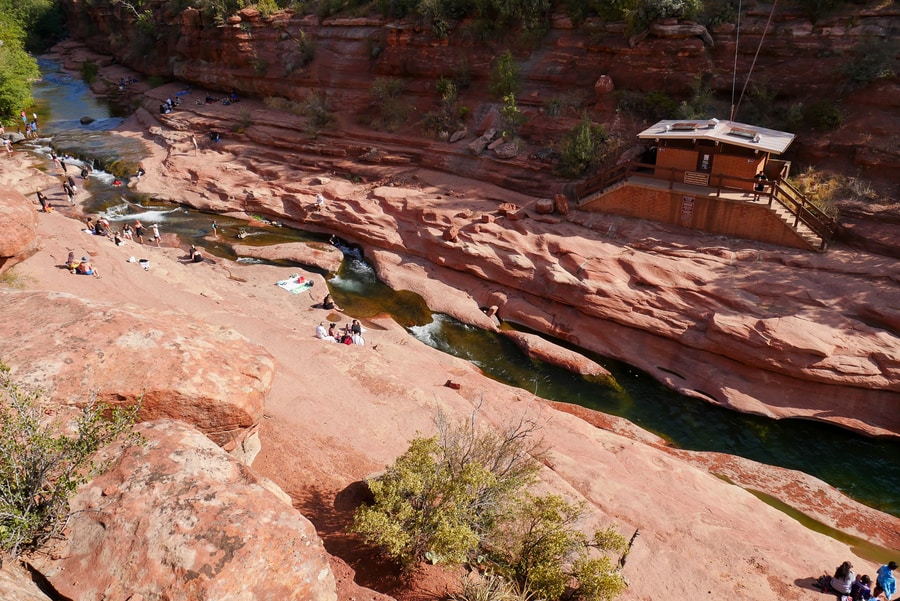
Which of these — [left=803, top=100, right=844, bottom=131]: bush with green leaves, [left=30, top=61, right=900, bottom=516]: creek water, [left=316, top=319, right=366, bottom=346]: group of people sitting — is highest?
[left=803, top=100, right=844, bottom=131]: bush with green leaves

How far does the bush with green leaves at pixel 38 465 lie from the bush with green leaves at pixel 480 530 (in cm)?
348

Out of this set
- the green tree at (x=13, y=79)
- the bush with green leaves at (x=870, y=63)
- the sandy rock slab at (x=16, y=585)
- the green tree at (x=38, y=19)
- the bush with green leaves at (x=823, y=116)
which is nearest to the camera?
the sandy rock slab at (x=16, y=585)

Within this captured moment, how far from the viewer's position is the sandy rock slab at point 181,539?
5855 millimetres

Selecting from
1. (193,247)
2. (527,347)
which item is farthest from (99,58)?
(527,347)

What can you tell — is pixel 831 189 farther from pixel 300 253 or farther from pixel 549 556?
pixel 300 253

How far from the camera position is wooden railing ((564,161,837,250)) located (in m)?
19.6

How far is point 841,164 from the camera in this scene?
21.4 m

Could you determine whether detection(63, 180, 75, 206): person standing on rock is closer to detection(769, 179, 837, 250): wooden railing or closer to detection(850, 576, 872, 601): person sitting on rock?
detection(769, 179, 837, 250): wooden railing

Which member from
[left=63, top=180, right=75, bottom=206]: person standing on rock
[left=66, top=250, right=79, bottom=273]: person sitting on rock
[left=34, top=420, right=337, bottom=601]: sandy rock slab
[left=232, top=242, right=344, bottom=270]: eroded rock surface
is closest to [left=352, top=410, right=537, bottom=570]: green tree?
[left=34, top=420, right=337, bottom=601]: sandy rock slab

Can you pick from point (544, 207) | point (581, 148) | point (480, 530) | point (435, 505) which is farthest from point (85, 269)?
point (581, 148)

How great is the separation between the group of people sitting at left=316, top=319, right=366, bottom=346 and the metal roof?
518 inches

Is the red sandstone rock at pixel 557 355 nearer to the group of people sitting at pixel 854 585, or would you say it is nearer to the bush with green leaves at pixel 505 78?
the group of people sitting at pixel 854 585

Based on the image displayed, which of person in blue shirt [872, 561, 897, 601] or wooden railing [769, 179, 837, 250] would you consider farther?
wooden railing [769, 179, 837, 250]

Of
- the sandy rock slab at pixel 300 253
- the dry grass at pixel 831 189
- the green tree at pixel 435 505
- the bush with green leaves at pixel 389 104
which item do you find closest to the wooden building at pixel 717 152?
the dry grass at pixel 831 189
